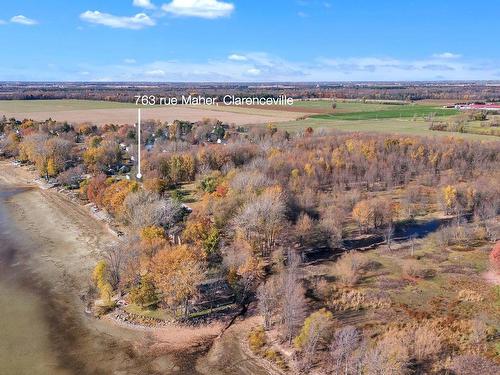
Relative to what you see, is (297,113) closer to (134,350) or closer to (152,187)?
(152,187)

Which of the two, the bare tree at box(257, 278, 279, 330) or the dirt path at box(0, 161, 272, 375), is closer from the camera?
the dirt path at box(0, 161, 272, 375)

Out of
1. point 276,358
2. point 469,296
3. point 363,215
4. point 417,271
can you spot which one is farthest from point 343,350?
point 363,215

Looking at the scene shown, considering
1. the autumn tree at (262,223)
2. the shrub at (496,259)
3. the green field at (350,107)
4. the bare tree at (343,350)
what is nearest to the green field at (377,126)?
the green field at (350,107)

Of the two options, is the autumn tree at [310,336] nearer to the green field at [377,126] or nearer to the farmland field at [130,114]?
the green field at [377,126]

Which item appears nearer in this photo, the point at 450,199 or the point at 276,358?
the point at 276,358

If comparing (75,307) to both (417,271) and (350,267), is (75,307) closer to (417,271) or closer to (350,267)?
(350,267)

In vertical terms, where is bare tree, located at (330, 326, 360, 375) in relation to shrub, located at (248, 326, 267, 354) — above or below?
above

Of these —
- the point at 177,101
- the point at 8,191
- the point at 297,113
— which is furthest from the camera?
the point at 177,101

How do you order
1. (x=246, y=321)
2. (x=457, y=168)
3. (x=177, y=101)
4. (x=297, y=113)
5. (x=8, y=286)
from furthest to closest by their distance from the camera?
(x=177, y=101)
(x=297, y=113)
(x=457, y=168)
(x=8, y=286)
(x=246, y=321)

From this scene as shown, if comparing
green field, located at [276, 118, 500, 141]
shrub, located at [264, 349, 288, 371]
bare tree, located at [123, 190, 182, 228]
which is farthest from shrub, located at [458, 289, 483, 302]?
green field, located at [276, 118, 500, 141]

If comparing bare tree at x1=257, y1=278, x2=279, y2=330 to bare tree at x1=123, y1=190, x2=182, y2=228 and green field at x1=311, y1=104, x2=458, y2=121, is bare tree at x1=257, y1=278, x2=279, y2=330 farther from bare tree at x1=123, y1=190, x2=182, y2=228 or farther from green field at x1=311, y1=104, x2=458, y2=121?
green field at x1=311, y1=104, x2=458, y2=121

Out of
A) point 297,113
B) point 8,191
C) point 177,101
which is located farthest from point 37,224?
point 177,101
